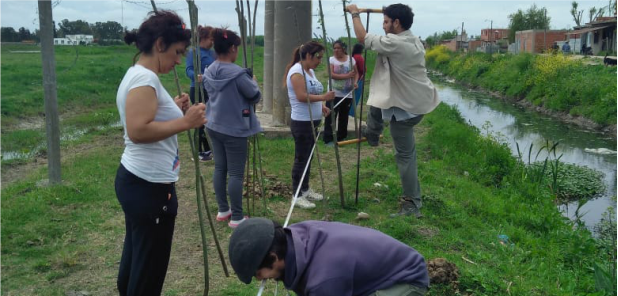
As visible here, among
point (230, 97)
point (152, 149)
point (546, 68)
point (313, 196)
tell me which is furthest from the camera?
point (546, 68)

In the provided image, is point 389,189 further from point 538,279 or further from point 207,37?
point 207,37

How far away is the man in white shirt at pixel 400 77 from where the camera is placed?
442cm

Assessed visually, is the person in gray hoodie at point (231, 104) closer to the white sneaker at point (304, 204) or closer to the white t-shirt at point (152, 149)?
the white sneaker at point (304, 204)

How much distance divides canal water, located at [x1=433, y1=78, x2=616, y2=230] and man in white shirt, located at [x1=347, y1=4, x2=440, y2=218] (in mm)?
3558

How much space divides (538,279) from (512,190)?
3.50 metres

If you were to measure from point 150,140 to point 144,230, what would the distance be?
0.45 m

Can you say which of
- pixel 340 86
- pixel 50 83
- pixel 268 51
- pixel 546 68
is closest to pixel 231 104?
pixel 50 83

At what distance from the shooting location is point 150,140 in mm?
2490

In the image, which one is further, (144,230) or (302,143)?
(302,143)

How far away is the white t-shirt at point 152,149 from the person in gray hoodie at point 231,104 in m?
1.57

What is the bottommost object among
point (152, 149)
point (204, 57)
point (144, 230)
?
point (144, 230)

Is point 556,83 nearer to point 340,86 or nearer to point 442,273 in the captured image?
point 340,86

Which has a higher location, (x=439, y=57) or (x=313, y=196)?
(x=439, y=57)

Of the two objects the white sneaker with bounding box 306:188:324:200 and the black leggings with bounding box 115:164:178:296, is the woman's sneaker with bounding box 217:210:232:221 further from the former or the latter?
the black leggings with bounding box 115:164:178:296
